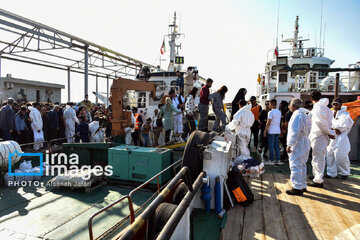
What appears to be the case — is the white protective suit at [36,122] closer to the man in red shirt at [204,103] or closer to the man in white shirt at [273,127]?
the man in red shirt at [204,103]

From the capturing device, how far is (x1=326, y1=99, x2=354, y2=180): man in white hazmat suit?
544cm

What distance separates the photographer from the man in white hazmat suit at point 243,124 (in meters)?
6.01

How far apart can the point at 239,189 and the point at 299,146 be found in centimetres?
153

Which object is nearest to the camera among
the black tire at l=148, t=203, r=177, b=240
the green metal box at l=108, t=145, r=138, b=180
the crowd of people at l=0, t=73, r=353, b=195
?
the black tire at l=148, t=203, r=177, b=240

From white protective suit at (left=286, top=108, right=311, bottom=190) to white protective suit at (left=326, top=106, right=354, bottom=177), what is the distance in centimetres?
189

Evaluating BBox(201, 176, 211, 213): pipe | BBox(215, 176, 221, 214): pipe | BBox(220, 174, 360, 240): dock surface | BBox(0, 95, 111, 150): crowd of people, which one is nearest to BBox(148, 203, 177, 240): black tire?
BBox(220, 174, 360, 240): dock surface

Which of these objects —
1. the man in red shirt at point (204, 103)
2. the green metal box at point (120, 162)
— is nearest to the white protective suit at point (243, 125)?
the man in red shirt at point (204, 103)

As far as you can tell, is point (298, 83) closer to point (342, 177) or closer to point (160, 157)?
point (342, 177)

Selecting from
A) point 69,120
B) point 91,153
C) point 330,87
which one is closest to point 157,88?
point 69,120

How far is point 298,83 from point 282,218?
1081 cm

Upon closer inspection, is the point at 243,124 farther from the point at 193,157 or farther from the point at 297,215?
the point at 297,215

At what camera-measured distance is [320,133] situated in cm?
473

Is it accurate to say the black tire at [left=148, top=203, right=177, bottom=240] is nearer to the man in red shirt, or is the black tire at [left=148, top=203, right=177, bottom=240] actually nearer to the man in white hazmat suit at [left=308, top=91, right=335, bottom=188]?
the man in white hazmat suit at [left=308, top=91, right=335, bottom=188]

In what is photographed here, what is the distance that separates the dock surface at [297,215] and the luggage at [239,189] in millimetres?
130
